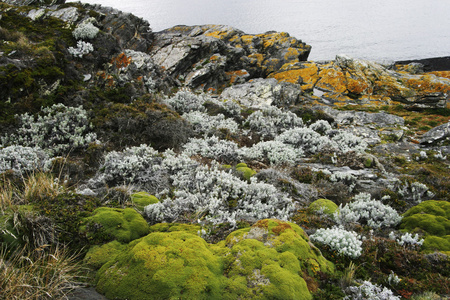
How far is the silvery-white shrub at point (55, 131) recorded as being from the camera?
9109 mm

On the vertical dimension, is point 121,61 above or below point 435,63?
above

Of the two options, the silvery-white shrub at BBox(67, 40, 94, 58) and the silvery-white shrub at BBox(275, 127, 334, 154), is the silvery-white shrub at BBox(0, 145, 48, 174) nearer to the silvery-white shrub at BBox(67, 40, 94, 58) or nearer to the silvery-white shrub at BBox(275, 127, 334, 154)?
the silvery-white shrub at BBox(67, 40, 94, 58)

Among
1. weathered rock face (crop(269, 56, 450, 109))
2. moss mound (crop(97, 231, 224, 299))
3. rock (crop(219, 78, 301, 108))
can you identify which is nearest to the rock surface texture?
moss mound (crop(97, 231, 224, 299))

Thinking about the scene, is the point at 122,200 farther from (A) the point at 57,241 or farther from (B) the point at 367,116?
(B) the point at 367,116

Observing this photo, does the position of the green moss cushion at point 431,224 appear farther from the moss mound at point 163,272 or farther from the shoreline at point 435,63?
the shoreline at point 435,63

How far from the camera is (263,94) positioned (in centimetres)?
1816

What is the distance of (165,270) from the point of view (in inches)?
129

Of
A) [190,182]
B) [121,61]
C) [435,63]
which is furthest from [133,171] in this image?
[435,63]

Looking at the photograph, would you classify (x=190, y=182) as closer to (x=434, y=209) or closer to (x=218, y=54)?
(x=434, y=209)

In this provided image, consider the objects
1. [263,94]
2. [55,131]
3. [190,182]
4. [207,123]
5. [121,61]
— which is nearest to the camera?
[190,182]

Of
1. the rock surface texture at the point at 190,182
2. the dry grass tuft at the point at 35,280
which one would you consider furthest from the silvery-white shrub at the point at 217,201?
the dry grass tuft at the point at 35,280

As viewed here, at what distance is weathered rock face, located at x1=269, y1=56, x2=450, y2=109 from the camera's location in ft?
76.3

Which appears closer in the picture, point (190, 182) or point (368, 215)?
point (368, 215)

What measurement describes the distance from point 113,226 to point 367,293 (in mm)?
4096
